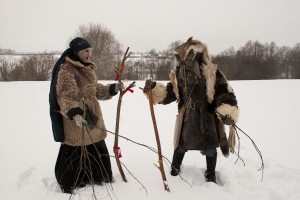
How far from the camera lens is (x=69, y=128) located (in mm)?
2715

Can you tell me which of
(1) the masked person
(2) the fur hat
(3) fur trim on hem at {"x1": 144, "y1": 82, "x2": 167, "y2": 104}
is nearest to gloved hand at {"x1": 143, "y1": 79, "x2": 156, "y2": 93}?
(3) fur trim on hem at {"x1": 144, "y1": 82, "x2": 167, "y2": 104}

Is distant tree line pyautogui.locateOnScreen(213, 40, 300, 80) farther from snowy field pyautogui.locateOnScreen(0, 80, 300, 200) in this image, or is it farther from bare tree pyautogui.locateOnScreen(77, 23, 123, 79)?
snowy field pyautogui.locateOnScreen(0, 80, 300, 200)

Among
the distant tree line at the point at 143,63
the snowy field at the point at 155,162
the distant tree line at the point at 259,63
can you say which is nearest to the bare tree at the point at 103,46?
the distant tree line at the point at 143,63

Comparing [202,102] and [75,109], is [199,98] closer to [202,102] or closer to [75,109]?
[202,102]

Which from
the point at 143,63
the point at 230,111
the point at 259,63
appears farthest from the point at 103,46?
the point at 230,111

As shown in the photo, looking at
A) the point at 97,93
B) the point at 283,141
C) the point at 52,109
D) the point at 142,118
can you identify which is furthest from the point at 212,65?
the point at 142,118

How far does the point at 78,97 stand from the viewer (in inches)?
108

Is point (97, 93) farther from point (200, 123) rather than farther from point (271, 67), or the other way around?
point (271, 67)

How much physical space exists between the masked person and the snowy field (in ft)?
0.83

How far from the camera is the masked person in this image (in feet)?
8.38

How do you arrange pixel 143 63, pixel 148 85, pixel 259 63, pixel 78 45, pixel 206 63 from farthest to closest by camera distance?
pixel 259 63
pixel 143 63
pixel 206 63
pixel 148 85
pixel 78 45

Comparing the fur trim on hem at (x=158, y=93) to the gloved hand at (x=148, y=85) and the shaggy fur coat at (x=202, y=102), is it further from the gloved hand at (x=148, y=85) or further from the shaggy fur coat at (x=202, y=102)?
the gloved hand at (x=148, y=85)

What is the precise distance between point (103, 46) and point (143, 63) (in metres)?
15.7

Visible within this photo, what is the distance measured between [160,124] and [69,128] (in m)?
3.62
